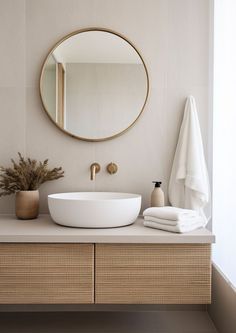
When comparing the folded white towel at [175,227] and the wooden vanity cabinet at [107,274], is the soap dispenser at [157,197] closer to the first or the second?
the folded white towel at [175,227]

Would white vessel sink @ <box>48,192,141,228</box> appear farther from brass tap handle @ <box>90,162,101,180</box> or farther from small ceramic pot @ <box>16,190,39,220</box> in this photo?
brass tap handle @ <box>90,162,101,180</box>

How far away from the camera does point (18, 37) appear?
224cm

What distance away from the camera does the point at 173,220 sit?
1729 mm

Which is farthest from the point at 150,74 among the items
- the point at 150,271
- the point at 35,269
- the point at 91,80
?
the point at 35,269

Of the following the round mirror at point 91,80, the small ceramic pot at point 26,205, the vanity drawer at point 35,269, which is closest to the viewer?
the vanity drawer at point 35,269

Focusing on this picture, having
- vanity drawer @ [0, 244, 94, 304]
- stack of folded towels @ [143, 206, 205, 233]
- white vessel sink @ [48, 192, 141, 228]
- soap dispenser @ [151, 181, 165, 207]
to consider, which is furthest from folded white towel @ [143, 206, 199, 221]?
vanity drawer @ [0, 244, 94, 304]

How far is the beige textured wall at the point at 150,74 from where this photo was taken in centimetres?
224

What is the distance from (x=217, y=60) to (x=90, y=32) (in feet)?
2.65

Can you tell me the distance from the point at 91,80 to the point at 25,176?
0.73 metres

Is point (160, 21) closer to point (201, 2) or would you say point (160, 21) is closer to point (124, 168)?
point (201, 2)

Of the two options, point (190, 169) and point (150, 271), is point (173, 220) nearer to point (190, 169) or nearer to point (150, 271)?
point (150, 271)

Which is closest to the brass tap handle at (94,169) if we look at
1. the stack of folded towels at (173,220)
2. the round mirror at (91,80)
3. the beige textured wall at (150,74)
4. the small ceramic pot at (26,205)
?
the beige textured wall at (150,74)

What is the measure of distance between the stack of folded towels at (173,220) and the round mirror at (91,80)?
0.65 meters

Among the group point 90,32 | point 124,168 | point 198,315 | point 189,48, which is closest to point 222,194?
point 124,168
